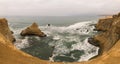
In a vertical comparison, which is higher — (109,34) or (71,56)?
(109,34)

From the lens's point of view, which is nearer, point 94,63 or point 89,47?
point 94,63

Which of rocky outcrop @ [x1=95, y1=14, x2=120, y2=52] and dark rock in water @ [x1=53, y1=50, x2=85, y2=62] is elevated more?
rocky outcrop @ [x1=95, y1=14, x2=120, y2=52]

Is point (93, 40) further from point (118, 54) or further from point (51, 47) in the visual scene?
point (118, 54)

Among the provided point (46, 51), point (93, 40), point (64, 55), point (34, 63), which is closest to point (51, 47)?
point (46, 51)

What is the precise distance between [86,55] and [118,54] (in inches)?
900

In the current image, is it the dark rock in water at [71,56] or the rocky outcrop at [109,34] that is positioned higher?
the rocky outcrop at [109,34]

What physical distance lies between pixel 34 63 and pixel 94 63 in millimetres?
6784

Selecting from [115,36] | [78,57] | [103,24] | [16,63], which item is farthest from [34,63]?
[103,24]

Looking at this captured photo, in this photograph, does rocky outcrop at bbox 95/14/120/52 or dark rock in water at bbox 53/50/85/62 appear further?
dark rock in water at bbox 53/50/85/62

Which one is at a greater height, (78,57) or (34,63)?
(34,63)

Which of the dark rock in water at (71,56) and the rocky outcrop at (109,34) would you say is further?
the dark rock in water at (71,56)

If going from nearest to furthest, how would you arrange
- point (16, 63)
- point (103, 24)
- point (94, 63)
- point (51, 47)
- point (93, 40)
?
point (16, 63), point (94, 63), point (51, 47), point (93, 40), point (103, 24)

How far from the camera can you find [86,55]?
1842 inches

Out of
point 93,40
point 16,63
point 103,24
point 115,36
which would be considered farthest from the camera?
point 103,24
